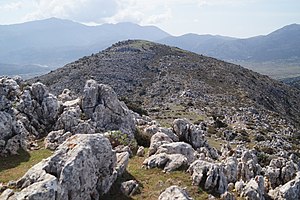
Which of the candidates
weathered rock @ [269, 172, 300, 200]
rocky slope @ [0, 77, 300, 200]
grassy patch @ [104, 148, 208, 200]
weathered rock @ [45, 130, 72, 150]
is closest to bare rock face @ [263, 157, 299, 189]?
rocky slope @ [0, 77, 300, 200]

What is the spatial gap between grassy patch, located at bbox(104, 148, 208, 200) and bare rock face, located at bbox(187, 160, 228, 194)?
1.86ft

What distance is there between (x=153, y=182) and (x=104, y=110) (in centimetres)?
1746

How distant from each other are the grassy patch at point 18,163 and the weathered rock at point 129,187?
7211mm

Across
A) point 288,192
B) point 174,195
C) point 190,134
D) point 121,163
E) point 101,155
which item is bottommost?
point 288,192

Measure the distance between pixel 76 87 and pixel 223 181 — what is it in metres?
132

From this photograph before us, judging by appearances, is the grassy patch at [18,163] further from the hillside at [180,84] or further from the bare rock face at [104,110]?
the hillside at [180,84]

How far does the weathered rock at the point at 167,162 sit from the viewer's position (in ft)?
96.9

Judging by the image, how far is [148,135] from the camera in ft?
144

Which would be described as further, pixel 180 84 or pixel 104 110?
pixel 180 84

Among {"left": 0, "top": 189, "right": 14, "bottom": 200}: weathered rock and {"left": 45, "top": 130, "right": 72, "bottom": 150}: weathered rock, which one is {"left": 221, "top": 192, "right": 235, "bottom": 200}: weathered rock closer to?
{"left": 0, "top": 189, "right": 14, "bottom": 200}: weathered rock

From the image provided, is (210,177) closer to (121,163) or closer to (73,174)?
(121,163)

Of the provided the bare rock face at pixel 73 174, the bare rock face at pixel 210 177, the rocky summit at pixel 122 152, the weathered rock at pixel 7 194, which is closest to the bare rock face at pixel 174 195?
the rocky summit at pixel 122 152

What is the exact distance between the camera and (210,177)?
2692cm

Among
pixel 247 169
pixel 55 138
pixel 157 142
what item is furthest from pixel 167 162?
pixel 55 138
